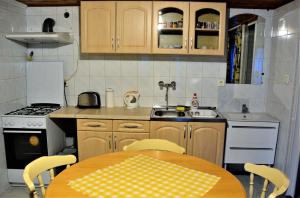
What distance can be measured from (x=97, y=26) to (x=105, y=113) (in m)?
0.99

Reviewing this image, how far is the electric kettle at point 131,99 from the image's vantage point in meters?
3.21

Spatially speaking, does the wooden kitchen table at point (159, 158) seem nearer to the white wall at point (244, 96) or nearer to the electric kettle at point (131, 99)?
the electric kettle at point (131, 99)

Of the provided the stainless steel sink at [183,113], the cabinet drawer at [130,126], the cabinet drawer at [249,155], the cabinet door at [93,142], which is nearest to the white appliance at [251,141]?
the cabinet drawer at [249,155]

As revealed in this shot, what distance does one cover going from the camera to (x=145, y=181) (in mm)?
1476

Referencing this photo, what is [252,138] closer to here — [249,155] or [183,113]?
[249,155]

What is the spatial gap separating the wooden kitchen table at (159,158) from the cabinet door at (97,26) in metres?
1.48

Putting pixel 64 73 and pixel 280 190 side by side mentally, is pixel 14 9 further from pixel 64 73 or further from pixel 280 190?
pixel 280 190

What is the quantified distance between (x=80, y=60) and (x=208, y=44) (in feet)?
5.28

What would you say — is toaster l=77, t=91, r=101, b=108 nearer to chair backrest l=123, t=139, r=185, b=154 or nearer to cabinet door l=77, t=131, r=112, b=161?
cabinet door l=77, t=131, r=112, b=161

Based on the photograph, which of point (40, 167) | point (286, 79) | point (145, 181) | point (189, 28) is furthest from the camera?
point (189, 28)

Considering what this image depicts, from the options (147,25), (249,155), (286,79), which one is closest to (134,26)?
(147,25)

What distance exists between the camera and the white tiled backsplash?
328 cm

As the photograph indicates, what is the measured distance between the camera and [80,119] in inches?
113

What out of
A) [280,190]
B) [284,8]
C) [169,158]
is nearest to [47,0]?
[169,158]
